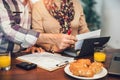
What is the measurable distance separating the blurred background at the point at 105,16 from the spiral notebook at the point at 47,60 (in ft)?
5.46

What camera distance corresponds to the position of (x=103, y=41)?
1.80 m

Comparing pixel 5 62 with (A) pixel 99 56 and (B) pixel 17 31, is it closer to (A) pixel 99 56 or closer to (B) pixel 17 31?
(B) pixel 17 31

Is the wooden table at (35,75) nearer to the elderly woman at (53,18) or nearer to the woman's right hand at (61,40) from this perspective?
the woman's right hand at (61,40)

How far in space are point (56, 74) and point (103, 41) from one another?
0.59 m

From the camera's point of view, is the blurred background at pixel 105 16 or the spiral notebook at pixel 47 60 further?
the blurred background at pixel 105 16

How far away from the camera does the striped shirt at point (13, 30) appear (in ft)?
5.72

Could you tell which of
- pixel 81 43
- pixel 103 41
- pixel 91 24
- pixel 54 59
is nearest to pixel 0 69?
pixel 54 59

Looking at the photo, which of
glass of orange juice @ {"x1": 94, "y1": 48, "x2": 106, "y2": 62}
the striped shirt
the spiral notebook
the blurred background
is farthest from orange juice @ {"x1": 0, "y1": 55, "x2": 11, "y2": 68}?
the blurred background

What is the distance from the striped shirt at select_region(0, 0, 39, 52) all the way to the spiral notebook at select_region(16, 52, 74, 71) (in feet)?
0.43

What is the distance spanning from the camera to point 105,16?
353 centimetres

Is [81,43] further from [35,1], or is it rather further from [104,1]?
[104,1]

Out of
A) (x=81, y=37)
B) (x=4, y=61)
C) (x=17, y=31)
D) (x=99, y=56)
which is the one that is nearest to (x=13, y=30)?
(x=17, y=31)

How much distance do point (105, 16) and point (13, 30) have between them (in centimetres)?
209

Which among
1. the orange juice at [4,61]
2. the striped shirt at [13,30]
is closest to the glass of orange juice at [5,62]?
the orange juice at [4,61]
